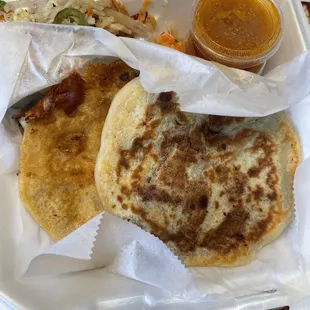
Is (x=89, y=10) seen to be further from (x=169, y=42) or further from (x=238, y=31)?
(x=238, y=31)

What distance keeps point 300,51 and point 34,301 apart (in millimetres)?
1158

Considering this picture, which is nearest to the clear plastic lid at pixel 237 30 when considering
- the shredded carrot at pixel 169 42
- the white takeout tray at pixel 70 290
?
the shredded carrot at pixel 169 42

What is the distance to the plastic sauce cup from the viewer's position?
5.06 ft

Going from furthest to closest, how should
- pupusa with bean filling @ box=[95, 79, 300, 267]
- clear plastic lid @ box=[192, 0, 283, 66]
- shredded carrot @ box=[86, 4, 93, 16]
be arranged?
shredded carrot @ box=[86, 4, 93, 16] < clear plastic lid @ box=[192, 0, 283, 66] < pupusa with bean filling @ box=[95, 79, 300, 267]

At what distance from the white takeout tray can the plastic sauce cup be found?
0.76 meters

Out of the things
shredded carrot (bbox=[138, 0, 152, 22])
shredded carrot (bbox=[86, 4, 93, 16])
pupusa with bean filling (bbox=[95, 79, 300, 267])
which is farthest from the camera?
shredded carrot (bbox=[138, 0, 152, 22])

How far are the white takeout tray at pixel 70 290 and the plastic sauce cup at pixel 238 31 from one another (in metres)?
0.76

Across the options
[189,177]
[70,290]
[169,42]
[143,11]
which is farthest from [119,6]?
[70,290]

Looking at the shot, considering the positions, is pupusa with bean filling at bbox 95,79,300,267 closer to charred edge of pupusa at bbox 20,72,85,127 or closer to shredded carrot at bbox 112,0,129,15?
charred edge of pupusa at bbox 20,72,85,127

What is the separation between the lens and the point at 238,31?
157cm

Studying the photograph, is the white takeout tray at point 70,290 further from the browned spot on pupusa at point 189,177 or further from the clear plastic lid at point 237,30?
the clear plastic lid at point 237,30

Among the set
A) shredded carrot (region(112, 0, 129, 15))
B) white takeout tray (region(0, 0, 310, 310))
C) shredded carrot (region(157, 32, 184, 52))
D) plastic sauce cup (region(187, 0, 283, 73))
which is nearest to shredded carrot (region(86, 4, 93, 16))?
A: shredded carrot (region(112, 0, 129, 15))

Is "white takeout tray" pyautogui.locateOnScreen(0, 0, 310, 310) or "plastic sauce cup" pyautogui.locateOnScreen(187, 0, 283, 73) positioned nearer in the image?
"white takeout tray" pyautogui.locateOnScreen(0, 0, 310, 310)

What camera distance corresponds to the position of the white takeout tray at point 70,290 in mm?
1232
